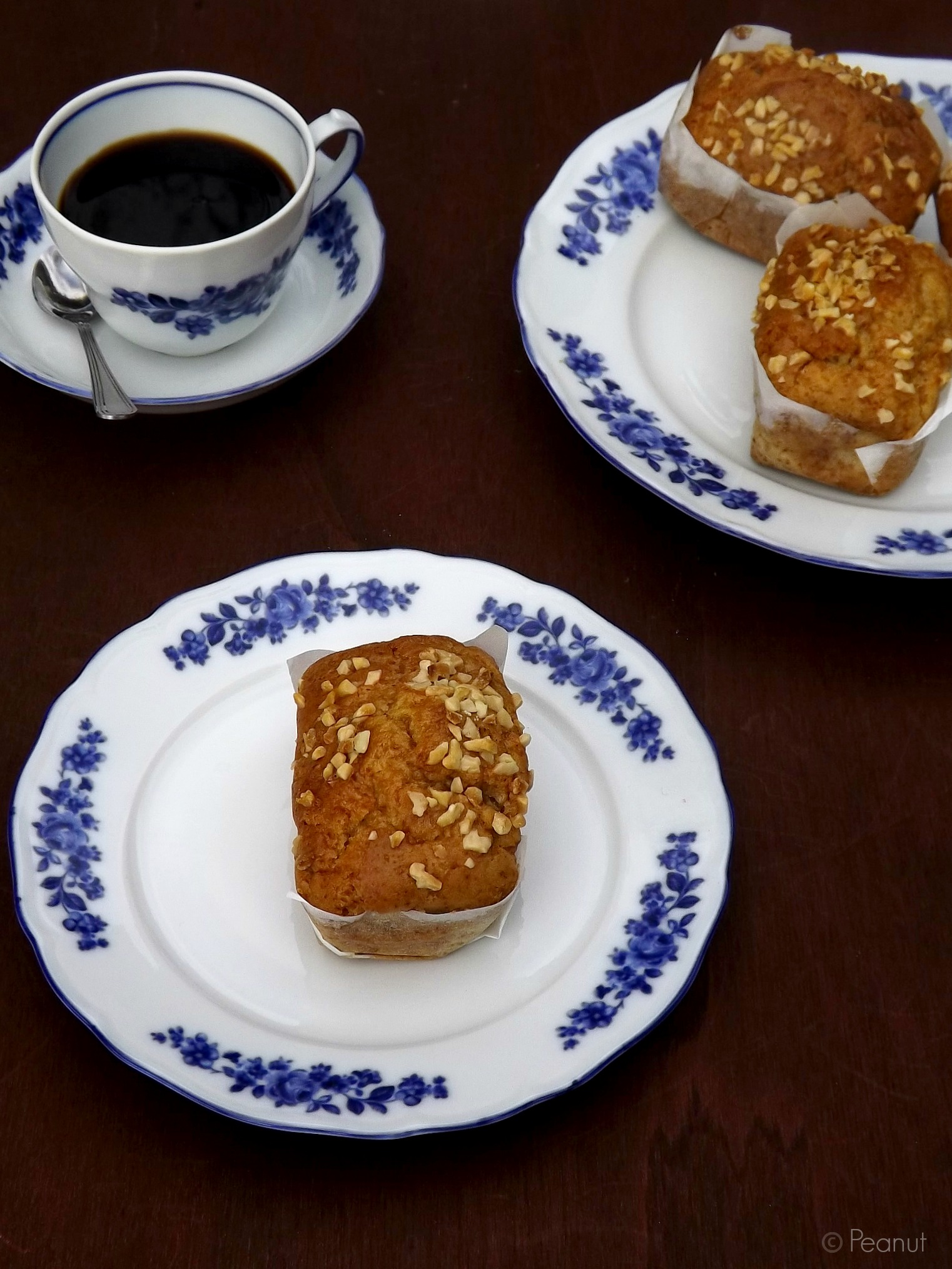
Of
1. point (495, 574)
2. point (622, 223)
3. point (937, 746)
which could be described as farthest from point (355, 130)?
point (937, 746)

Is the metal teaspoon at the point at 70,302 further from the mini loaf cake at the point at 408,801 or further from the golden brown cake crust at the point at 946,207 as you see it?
the golden brown cake crust at the point at 946,207

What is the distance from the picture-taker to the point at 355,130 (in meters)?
1.61

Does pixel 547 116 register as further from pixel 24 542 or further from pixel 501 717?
pixel 501 717

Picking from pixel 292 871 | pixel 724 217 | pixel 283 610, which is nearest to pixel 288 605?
pixel 283 610

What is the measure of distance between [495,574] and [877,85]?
0.96 m

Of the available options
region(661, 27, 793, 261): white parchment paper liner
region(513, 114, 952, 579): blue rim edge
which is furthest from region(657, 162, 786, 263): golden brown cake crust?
region(513, 114, 952, 579): blue rim edge

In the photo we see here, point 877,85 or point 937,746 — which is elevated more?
point 877,85

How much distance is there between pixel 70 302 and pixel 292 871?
844 millimetres

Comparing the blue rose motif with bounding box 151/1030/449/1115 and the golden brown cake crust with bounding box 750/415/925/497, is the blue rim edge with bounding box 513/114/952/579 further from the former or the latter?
the blue rose motif with bounding box 151/1030/449/1115

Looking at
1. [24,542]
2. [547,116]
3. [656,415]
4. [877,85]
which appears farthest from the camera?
[547,116]

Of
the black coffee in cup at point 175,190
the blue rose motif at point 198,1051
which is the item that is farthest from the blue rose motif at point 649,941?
the black coffee in cup at point 175,190

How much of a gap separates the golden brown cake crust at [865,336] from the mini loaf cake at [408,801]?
59cm

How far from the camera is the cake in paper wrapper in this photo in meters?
1.67

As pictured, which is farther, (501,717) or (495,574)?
(495,574)
